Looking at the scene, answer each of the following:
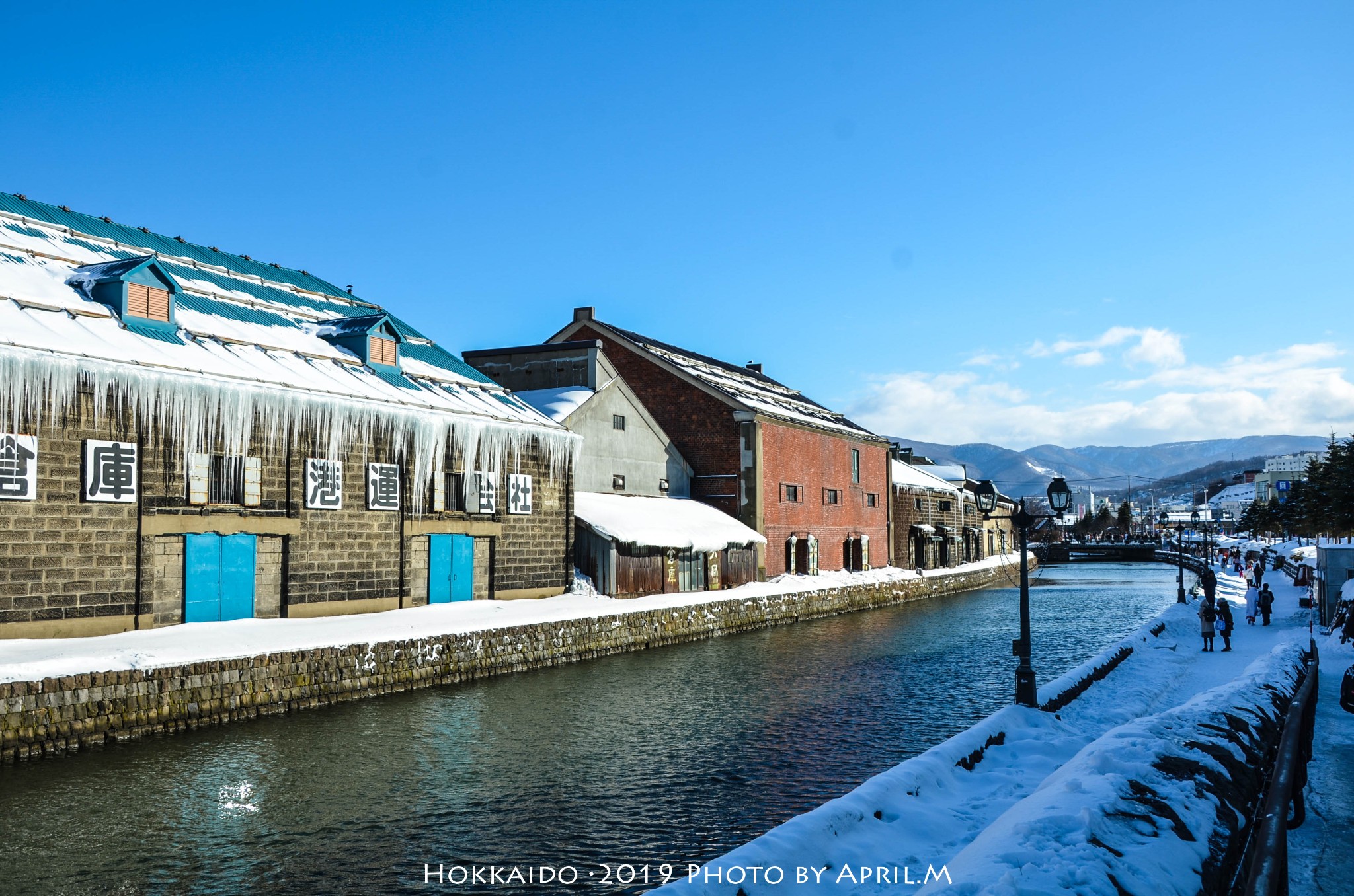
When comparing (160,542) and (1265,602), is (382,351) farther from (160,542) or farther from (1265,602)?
(1265,602)

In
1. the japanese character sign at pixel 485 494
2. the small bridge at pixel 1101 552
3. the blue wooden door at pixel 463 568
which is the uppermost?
the japanese character sign at pixel 485 494

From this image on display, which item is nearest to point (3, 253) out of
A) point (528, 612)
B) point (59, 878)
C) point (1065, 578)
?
point (528, 612)

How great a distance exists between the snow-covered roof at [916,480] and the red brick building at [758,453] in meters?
6.59

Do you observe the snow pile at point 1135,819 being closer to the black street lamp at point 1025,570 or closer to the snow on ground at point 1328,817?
the snow on ground at point 1328,817

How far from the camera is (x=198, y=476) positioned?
18562 millimetres

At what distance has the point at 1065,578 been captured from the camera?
68.1 m

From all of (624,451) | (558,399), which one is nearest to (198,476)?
(558,399)

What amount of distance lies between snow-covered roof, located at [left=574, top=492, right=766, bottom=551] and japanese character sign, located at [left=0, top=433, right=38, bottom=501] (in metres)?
15.7

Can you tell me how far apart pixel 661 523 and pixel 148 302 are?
17356 mm

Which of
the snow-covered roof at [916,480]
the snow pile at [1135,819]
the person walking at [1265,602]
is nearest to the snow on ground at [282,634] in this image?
the snow pile at [1135,819]

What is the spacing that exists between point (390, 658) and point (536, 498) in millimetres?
9504

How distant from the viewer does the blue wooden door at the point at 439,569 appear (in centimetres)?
2405

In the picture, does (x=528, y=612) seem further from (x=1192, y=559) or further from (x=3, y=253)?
(x=1192, y=559)

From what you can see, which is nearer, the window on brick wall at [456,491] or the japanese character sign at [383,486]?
the japanese character sign at [383,486]
